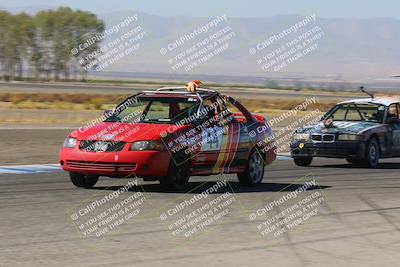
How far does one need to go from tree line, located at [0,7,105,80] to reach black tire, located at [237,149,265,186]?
377 ft

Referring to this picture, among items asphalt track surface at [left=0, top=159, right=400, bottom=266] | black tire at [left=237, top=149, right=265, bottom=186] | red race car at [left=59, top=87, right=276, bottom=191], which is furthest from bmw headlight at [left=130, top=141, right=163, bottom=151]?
black tire at [left=237, top=149, right=265, bottom=186]

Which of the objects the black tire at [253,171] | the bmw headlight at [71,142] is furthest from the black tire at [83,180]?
the black tire at [253,171]

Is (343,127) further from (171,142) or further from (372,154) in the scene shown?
(171,142)

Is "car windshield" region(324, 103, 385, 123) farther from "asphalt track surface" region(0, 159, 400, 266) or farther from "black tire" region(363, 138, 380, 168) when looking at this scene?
"asphalt track surface" region(0, 159, 400, 266)

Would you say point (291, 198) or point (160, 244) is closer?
point (160, 244)

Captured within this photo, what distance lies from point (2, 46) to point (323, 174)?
118560 mm

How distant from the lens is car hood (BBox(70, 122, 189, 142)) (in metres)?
12.1

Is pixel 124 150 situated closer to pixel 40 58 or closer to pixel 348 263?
pixel 348 263

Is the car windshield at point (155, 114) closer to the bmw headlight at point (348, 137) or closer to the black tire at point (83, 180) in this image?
the black tire at point (83, 180)

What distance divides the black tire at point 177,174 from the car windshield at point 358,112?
6.94 m

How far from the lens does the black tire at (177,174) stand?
39.9 ft

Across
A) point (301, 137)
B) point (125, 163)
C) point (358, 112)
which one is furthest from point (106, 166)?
point (358, 112)

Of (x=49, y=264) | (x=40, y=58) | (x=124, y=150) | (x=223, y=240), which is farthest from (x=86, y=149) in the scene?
(x=40, y=58)

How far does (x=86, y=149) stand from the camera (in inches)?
477
